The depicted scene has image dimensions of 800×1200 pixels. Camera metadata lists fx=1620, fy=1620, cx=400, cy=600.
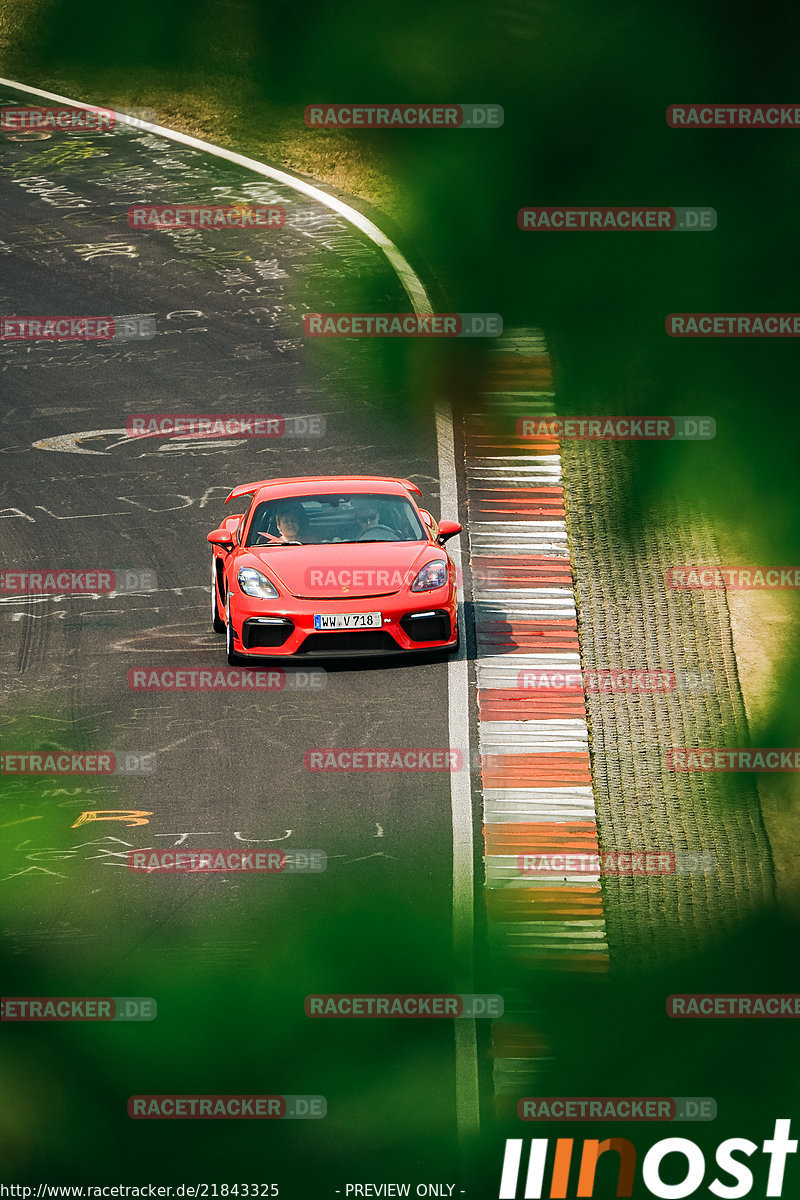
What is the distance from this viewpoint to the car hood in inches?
584

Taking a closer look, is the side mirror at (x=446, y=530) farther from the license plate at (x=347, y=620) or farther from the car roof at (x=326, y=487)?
the license plate at (x=347, y=620)

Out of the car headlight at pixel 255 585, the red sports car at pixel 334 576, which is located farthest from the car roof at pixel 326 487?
the car headlight at pixel 255 585

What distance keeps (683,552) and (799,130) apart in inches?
614

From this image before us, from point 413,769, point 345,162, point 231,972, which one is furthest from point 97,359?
point 231,972

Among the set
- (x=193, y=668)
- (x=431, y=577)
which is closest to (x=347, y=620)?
(x=431, y=577)

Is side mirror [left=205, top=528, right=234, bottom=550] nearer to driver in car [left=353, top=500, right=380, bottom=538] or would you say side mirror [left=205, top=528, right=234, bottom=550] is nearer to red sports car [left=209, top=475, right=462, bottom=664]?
red sports car [left=209, top=475, right=462, bottom=664]

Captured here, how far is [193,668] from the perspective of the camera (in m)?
15.8

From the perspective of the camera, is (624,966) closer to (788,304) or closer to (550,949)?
(550,949)

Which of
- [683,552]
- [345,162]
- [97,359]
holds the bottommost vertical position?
[683,552]

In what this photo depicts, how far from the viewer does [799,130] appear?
103 feet

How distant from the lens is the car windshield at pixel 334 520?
15703 mm

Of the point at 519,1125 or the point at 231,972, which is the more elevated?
the point at 231,972

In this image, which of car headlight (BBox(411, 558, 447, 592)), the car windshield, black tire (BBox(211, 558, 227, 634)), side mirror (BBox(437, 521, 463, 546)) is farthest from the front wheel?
side mirror (BBox(437, 521, 463, 546))

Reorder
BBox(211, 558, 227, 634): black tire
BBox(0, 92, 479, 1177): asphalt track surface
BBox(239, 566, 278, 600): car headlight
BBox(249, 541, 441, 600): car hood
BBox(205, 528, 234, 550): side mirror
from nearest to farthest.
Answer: BBox(0, 92, 479, 1177): asphalt track surface, BBox(249, 541, 441, 600): car hood, BBox(239, 566, 278, 600): car headlight, BBox(205, 528, 234, 550): side mirror, BBox(211, 558, 227, 634): black tire
